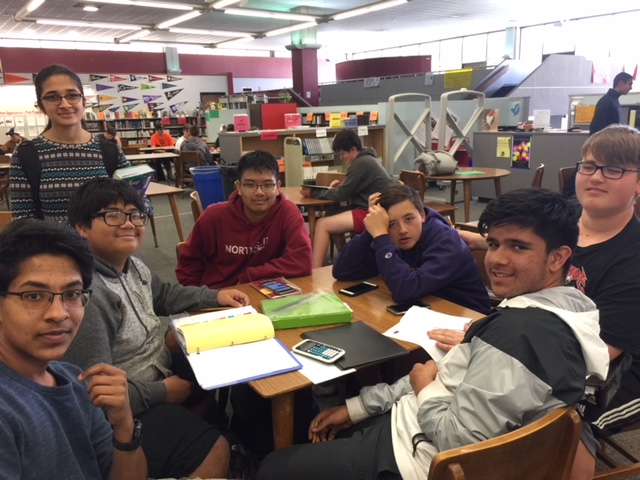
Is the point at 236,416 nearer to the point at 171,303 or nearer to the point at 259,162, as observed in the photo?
the point at 171,303

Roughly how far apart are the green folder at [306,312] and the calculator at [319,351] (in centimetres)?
13

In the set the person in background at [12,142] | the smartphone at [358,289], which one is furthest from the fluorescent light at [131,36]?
the smartphone at [358,289]

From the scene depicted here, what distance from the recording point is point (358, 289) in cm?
191

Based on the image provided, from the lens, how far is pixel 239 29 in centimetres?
1298

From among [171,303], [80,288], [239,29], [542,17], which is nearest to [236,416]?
[171,303]

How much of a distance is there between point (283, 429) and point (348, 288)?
721 millimetres

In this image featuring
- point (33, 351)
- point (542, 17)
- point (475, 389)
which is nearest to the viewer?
point (33, 351)

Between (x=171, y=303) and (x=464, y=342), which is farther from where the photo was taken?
(x=171, y=303)

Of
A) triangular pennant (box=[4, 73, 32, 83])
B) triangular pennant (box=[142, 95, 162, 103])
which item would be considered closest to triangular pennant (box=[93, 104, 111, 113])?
triangular pennant (box=[142, 95, 162, 103])

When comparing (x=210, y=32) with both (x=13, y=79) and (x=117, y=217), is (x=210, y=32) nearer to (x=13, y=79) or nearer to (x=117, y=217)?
(x=13, y=79)

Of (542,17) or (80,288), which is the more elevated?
(542,17)

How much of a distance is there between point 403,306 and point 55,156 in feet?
5.05

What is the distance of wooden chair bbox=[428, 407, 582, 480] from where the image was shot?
0.85 m

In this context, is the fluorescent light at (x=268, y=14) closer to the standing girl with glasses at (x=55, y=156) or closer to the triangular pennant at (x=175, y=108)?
the triangular pennant at (x=175, y=108)
